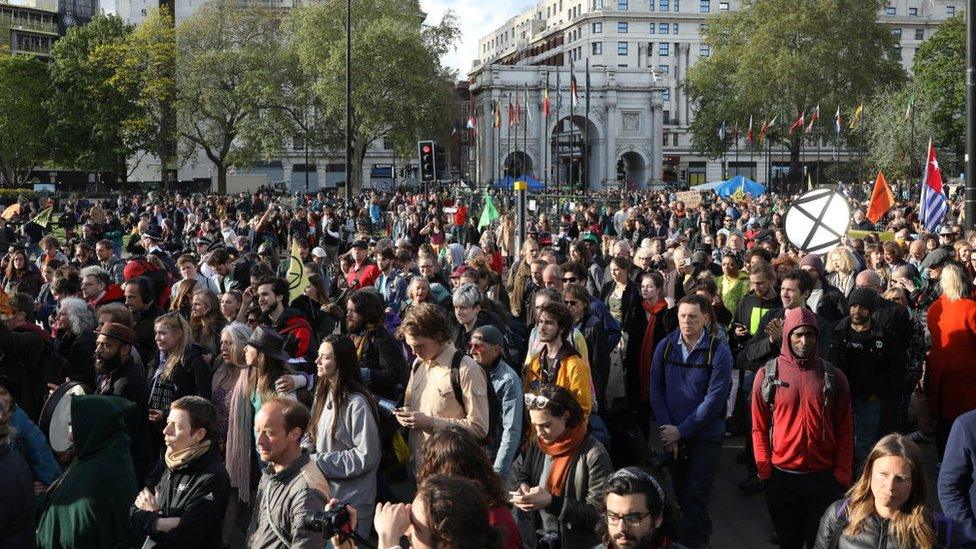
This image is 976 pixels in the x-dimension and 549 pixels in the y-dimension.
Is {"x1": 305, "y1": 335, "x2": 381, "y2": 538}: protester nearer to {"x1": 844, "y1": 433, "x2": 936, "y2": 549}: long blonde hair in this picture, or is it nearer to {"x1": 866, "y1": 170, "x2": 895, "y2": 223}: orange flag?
{"x1": 844, "y1": 433, "x2": 936, "y2": 549}: long blonde hair

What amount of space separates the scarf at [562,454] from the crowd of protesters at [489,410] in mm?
11

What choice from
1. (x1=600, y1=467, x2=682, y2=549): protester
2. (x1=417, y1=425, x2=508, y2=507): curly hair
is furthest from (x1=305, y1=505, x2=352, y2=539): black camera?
(x1=600, y1=467, x2=682, y2=549): protester

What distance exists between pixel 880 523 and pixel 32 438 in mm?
3867

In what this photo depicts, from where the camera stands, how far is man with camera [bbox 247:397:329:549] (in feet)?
13.0

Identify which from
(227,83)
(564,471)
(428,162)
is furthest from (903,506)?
(227,83)

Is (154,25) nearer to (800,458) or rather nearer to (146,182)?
(146,182)

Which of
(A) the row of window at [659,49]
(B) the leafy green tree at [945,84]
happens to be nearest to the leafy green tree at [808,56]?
(B) the leafy green tree at [945,84]

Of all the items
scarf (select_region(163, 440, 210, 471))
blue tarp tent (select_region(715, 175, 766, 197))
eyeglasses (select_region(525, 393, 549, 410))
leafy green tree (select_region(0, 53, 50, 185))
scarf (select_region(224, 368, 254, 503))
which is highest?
leafy green tree (select_region(0, 53, 50, 185))

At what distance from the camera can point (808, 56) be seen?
205ft

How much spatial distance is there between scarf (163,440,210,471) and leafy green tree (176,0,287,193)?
51.2m

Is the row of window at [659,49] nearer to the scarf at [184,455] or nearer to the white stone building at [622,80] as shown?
the white stone building at [622,80]

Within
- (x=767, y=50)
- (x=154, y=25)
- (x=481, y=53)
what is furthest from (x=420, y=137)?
(x=481, y=53)

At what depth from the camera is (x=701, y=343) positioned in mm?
6234

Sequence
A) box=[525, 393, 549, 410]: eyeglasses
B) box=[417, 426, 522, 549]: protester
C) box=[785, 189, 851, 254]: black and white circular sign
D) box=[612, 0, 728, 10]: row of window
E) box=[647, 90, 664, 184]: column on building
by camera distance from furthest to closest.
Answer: box=[612, 0, 728, 10]: row of window < box=[647, 90, 664, 184]: column on building < box=[785, 189, 851, 254]: black and white circular sign < box=[525, 393, 549, 410]: eyeglasses < box=[417, 426, 522, 549]: protester
